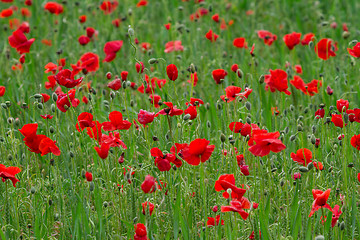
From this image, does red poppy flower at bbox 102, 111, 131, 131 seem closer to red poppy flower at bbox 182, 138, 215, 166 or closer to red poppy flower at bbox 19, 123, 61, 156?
red poppy flower at bbox 19, 123, 61, 156

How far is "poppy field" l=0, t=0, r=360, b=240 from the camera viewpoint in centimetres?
234

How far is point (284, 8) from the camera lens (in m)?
5.71

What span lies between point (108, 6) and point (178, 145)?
3.15 m

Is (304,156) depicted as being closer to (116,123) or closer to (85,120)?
(116,123)

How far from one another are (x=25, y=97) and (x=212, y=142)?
1290mm

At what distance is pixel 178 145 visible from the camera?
94.3 inches

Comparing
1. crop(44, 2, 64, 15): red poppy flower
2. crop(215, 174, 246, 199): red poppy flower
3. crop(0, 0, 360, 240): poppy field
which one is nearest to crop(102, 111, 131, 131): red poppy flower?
crop(0, 0, 360, 240): poppy field

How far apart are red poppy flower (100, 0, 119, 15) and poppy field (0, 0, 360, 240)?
0.17 meters

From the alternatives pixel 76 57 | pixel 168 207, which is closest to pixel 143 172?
pixel 168 207

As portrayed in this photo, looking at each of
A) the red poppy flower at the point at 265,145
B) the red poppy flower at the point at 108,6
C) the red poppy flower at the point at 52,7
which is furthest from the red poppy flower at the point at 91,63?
the red poppy flower at the point at 108,6

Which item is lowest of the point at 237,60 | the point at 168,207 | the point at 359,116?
the point at 168,207

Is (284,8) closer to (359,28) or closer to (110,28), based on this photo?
(359,28)

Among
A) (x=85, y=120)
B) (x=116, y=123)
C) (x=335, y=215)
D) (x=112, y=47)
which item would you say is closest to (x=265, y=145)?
(x=335, y=215)

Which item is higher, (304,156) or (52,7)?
(52,7)
